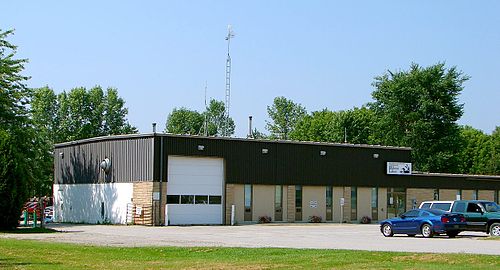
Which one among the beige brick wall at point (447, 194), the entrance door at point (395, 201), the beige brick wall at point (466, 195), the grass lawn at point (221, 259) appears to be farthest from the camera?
the beige brick wall at point (466, 195)

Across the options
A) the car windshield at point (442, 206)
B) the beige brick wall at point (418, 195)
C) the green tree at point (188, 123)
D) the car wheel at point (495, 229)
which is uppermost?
the green tree at point (188, 123)

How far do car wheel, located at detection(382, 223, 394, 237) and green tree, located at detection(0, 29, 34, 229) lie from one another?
1747 cm

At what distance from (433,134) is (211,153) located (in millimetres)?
38868

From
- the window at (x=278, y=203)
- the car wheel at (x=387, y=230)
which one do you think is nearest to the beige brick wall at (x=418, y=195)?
the window at (x=278, y=203)

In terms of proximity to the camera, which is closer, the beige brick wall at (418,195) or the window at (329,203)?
the window at (329,203)

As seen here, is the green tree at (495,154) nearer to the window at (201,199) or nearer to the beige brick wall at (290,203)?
the beige brick wall at (290,203)

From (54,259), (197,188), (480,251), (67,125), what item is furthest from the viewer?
(67,125)

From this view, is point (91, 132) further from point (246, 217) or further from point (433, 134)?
point (246, 217)

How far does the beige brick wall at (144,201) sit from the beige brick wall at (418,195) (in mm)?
20814

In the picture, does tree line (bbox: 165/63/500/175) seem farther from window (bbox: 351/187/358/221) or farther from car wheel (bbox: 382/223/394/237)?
car wheel (bbox: 382/223/394/237)

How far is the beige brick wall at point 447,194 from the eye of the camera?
62.0 meters

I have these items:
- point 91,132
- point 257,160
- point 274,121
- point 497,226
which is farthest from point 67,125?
point 497,226

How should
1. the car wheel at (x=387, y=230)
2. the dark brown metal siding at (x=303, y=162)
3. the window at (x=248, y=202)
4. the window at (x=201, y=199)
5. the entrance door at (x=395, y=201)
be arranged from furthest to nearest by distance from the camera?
the entrance door at (x=395, y=201)
the window at (x=248, y=202)
the dark brown metal siding at (x=303, y=162)
the window at (x=201, y=199)
the car wheel at (x=387, y=230)

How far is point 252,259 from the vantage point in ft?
72.6
